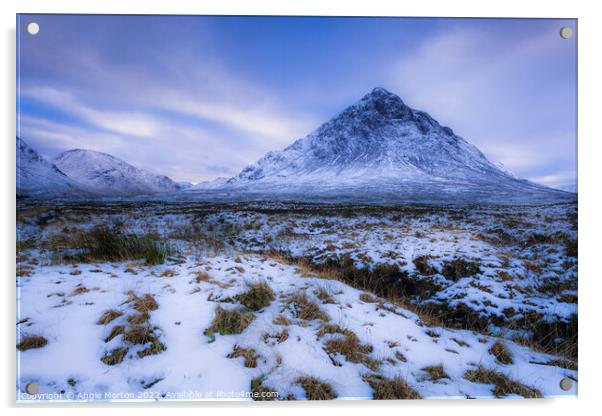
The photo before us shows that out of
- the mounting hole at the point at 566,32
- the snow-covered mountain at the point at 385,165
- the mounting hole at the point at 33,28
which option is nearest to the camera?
the mounting hole at the point at 33,28

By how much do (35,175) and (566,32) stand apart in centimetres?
873

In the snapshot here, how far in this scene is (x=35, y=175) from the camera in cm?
366

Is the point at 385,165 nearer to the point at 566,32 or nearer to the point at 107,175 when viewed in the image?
the point at 566,32

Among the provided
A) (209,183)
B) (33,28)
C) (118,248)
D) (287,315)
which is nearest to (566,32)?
(287,315)

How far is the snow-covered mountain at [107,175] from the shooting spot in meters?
4.41

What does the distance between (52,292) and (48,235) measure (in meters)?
1.83

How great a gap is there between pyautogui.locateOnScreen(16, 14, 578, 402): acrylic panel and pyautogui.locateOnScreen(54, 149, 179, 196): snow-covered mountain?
0.14 feet

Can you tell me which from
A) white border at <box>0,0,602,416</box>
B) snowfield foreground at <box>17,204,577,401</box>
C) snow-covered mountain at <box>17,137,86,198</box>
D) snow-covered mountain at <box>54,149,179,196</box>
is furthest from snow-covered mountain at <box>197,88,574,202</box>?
snow-covered mountain at <box>17,137,86,198</box>

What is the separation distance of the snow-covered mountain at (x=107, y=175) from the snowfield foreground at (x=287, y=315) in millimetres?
742

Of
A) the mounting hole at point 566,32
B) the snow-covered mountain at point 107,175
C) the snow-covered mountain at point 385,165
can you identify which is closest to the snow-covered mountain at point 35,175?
the snow-covered mountain at point 107,175

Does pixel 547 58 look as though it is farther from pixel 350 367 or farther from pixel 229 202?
pixel 229 202

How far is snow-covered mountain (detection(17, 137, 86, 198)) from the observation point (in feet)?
11.1
